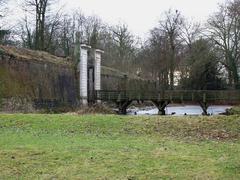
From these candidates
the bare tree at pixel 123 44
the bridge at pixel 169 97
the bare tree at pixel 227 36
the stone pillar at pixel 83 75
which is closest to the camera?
the bridge at pixel 169 97

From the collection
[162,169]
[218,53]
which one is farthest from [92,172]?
[218,53]

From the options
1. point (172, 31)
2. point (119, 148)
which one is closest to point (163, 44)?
point (172, 31)

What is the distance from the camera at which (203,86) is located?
181ft

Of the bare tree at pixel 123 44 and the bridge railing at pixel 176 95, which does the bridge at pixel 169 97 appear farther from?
the bare tree at pixel 123 44

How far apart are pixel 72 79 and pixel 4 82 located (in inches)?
399

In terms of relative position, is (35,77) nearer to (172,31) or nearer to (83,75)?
(83,75)

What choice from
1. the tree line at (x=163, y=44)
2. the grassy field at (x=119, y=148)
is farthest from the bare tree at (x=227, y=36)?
the grassy field at (x=119, y=148)

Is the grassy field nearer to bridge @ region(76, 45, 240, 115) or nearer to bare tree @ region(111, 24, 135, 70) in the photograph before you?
bridge @ region(76, 45, 240, 115)

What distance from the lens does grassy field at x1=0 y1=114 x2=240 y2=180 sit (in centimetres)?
737

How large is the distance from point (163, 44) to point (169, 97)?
78.1ft

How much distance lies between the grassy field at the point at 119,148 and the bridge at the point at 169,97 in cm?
2230

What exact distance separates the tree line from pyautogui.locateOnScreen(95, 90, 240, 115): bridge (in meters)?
6.70

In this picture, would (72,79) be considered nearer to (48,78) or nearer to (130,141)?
(48,78)

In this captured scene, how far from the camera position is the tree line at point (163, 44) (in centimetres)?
4894
